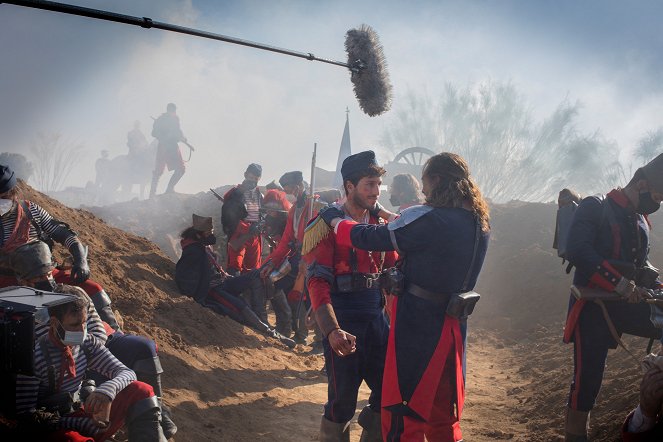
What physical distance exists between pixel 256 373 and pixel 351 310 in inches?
128

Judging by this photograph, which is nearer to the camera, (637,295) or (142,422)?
(142,422)

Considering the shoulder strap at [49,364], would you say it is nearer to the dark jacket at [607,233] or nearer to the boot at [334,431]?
the boot at [334,431]

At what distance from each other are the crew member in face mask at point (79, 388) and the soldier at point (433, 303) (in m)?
1.60

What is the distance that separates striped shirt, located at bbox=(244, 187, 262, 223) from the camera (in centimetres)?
939

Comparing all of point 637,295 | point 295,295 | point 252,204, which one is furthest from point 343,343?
point 252,204

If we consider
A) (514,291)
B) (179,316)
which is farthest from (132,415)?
(514,291)

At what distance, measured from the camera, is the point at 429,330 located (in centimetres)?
306

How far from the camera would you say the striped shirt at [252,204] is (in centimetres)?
939

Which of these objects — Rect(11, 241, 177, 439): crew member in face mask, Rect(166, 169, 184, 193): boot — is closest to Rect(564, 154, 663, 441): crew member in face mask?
Rect(11, 241, 177, 439): crew member in face mask

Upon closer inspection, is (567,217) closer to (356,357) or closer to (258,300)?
(356,357)

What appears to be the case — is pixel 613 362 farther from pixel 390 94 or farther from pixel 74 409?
pixel 74 409

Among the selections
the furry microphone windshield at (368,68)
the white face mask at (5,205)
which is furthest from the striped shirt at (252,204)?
the furry microphone windshield at (368,68)

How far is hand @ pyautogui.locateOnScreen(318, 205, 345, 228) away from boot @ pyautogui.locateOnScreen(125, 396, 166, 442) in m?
1.64

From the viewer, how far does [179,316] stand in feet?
22.8
